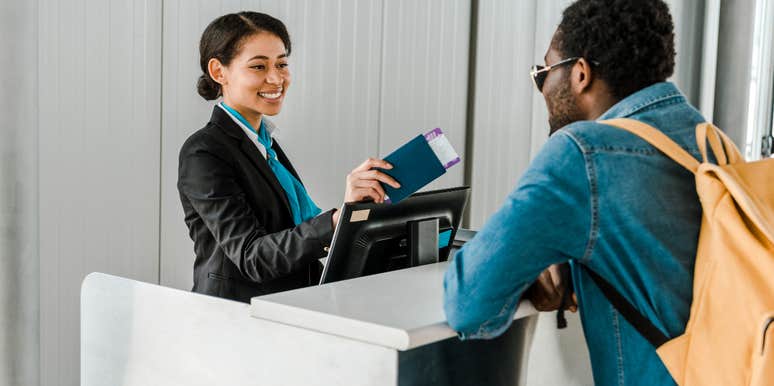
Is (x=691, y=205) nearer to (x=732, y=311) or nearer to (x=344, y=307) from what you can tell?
(x=732, y=311)

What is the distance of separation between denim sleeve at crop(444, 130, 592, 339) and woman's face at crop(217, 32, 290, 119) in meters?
1.24

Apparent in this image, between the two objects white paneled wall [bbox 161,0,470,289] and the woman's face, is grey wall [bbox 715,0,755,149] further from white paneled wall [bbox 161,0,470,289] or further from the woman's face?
the woman's face

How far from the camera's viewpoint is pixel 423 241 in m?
1.93

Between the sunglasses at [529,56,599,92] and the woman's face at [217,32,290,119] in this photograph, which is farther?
the woman's face at [217,32,290,119]

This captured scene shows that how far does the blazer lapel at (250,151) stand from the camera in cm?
223

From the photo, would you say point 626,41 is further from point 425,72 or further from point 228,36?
point 425,72

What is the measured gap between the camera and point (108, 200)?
279 centimetres

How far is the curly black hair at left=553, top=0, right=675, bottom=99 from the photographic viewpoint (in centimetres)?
142

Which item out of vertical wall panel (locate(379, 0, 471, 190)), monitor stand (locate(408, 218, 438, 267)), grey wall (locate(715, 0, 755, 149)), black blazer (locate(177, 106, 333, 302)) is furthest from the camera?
grey wall (locate(715, 0, 755, 149))

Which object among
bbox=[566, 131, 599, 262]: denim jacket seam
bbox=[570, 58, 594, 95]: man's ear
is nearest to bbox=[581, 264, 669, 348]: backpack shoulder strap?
bbox=[566, 131, 599, 262]: denim jacket seam

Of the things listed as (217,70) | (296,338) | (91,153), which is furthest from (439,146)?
(91,153)

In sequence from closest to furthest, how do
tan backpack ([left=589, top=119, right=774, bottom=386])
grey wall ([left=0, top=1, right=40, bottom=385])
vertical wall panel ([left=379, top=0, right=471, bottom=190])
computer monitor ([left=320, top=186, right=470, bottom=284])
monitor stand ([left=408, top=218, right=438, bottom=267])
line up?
1. tan backpack ([left=589, top=119, right=774, bottom=386])
2. computer monitor ([left=320, top=186, right=470, bottom=284])
3. monitor stand ([left=408, top=218, right=438, bottom=267])
4. grey wall ([left=0, top=1, right=40, bottom=385])
5. vertical wall panel ([left=379, top=0, right=471, bottom=190])

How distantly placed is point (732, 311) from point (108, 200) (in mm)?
2150

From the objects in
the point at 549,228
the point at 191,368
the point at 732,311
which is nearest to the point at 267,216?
the point at 191,368
